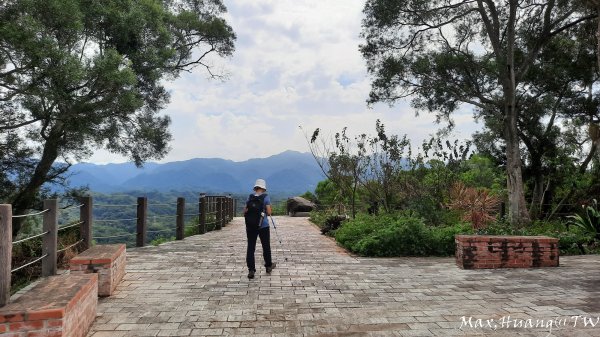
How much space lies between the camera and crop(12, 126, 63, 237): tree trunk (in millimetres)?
11219

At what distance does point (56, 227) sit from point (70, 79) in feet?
16.6

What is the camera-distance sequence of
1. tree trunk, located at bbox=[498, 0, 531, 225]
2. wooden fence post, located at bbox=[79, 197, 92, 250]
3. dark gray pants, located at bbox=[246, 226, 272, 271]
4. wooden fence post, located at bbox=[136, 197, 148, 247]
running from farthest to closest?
tree trunk, located at bbox=[498, 0, 531, 225] → wooden fence post, located at bbox=[136, 197, 148, 247] → wooden fence post, located at bbox=[79, 197, 92, 250] → dark gray pants, located at bbox=[246, 226, 272, 271]

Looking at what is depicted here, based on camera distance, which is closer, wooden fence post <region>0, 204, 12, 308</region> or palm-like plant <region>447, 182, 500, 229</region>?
wooden fence post <region>0, 204, 12, 308</region>

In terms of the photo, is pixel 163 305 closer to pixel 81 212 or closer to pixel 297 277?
pixel 297 277

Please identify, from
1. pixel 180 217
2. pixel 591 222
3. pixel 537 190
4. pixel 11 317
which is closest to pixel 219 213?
pixel 180 217

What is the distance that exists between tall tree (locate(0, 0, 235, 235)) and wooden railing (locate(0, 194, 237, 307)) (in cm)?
285

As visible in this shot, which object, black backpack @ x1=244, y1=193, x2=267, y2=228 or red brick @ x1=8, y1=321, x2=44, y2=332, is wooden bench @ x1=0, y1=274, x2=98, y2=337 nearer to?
red brick @ x1=8, y1=321, x2=44, y2=332

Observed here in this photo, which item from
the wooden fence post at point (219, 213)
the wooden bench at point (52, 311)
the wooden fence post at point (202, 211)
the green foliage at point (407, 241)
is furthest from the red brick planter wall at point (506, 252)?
the wooden fence post at point (219, 213)

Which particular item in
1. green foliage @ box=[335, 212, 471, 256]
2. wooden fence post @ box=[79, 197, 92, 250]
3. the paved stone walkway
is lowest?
the paved stone walkway

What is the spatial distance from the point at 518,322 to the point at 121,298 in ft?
14.6

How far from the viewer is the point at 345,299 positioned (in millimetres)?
5078

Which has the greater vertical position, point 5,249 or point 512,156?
point 512,156

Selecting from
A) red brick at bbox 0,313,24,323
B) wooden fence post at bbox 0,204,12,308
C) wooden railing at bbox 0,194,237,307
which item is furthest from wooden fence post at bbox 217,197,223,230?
red brick at bbox 0,313,24,323

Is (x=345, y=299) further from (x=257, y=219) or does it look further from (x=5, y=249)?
(x=5, y=249)
